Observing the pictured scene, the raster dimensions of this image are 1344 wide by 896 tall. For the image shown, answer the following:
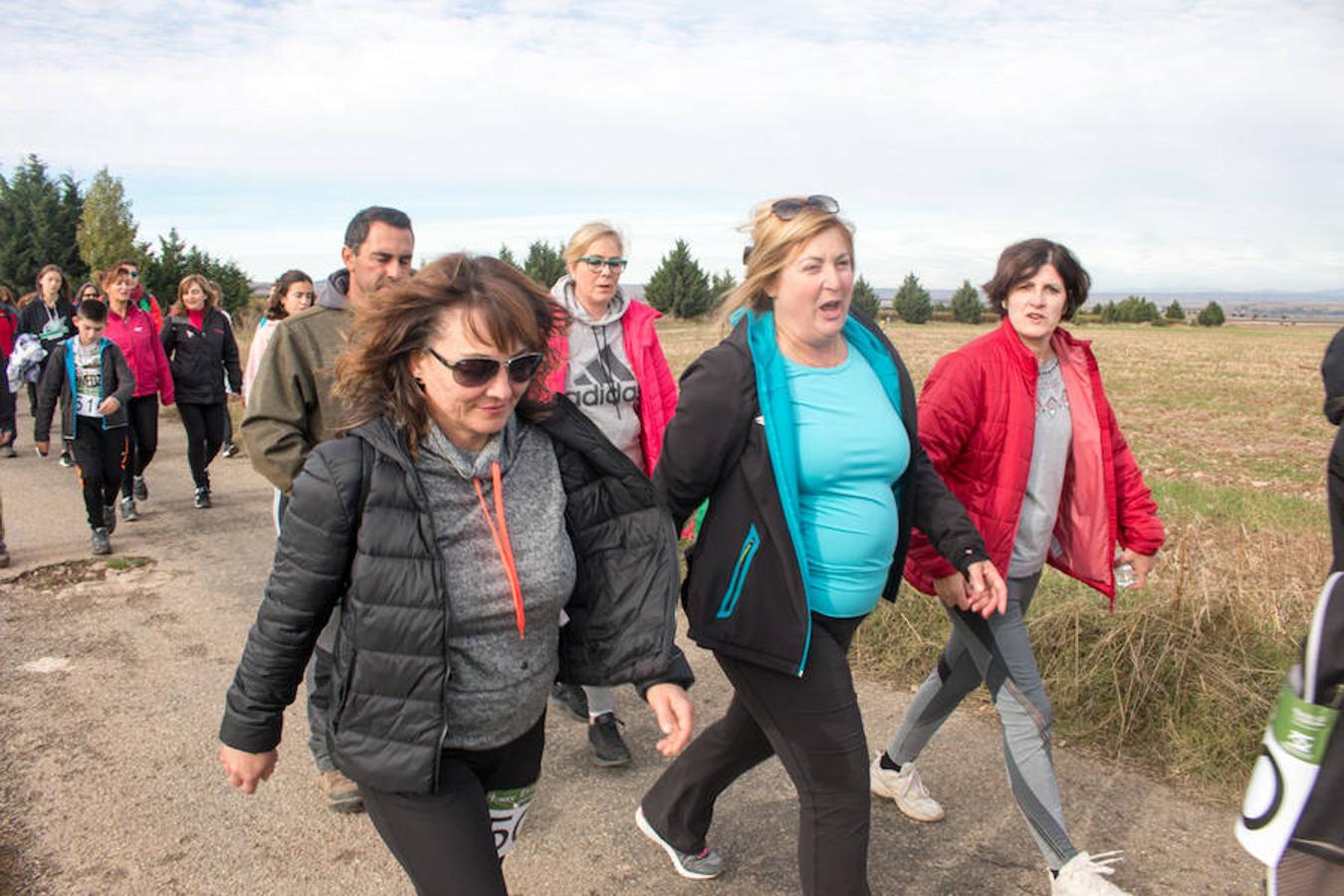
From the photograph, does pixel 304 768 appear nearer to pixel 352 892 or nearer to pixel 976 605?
pixel 352 892

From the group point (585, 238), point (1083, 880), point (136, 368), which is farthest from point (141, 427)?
point (1083, 880)

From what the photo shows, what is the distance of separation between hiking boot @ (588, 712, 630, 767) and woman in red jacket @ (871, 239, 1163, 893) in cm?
113

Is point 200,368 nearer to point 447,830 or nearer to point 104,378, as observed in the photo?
point 104,378

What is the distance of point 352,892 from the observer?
10.8 feet

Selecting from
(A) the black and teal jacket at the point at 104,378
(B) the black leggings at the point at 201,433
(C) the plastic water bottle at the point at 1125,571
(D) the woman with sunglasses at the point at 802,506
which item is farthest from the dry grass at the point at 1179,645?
(B) the black leggings at the point at 201,433

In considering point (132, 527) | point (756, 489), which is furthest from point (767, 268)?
point (132, 527)

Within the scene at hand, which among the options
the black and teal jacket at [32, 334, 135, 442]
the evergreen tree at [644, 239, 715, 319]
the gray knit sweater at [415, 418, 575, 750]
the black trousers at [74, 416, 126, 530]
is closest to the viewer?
the gray knit sweater at [415, 418, 575, 750]

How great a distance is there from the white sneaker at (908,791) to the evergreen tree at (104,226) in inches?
1788

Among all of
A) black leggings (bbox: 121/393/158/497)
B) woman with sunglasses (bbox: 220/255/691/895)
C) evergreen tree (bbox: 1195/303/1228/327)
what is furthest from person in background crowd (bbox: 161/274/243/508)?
evergreen tree (bbox: 1195/303/1228/327)

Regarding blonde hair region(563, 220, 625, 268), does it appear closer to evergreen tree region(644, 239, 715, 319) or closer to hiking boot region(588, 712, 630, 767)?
hiking boot region(588, 712, 630, 767)

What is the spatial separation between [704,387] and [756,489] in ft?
1.05

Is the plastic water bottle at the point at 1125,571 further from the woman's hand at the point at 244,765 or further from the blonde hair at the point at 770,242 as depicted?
the woman's hand at the point at 244,765

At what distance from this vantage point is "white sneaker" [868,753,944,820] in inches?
146

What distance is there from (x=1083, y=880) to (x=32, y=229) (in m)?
49.2
